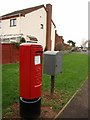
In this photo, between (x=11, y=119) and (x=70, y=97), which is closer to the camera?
(x=11, y=119)

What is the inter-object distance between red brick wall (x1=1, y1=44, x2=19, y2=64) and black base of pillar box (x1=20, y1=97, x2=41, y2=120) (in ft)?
50.6

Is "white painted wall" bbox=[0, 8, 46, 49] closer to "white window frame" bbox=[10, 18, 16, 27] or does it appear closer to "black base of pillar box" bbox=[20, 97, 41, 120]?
"white window frame" bbox=[10, 18, 16, 27]

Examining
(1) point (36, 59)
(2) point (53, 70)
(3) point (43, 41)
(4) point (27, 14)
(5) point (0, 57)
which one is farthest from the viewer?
(3) point (43, 41)

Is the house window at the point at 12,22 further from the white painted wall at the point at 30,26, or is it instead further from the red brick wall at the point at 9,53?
the red brick wall at the point at 9,53

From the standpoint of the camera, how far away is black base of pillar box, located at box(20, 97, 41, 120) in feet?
17.3

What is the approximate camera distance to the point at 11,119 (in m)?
5.38

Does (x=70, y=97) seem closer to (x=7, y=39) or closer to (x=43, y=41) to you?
(x=7, y=39)

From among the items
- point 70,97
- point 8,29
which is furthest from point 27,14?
point 70,97

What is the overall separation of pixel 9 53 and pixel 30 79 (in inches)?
670

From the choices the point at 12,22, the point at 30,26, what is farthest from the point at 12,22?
the point at 30,26

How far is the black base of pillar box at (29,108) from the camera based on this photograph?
527cm

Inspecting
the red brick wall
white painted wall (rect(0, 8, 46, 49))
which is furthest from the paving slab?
white painted wall (rect(0, 8, 46, 49))

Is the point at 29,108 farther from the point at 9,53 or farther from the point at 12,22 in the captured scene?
the point at 12,22

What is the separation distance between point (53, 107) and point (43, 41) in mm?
32748
